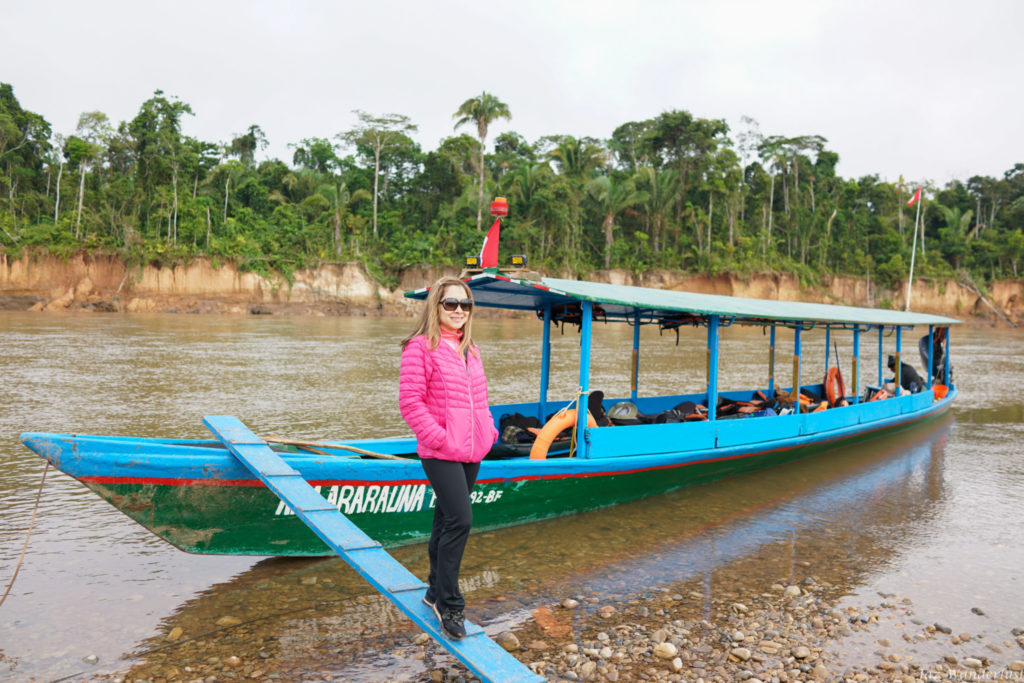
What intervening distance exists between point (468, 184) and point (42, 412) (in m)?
42.7

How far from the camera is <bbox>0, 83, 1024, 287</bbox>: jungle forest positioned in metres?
42.8

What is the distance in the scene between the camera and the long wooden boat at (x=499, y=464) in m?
4.54

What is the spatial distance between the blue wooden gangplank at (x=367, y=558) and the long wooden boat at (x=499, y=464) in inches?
7.4

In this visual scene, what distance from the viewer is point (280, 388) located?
15234mm

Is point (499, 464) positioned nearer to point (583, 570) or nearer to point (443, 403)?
point (583, 570)

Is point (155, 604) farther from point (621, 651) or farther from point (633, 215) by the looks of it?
point (633, 215)

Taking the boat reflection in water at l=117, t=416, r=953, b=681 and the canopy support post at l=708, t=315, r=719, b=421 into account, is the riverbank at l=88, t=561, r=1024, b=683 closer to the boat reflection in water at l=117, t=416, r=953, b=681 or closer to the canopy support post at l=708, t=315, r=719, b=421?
the boat reflection in water at l=117, t=416, r=953, b=681

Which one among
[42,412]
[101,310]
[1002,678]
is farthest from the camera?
[101,310]

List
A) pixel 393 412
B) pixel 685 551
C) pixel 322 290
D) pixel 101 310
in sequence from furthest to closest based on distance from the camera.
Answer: pixel 322 290 → pixel 101 310 → pixel 393 412 → pixel 685 551

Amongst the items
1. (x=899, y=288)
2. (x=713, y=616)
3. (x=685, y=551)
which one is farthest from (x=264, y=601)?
(x=899, y=288)

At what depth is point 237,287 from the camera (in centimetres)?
4266

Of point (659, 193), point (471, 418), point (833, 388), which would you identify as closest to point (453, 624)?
point (471, 418)

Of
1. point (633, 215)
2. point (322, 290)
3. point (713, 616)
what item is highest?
point (633, 215)

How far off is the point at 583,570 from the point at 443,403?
283 cm
